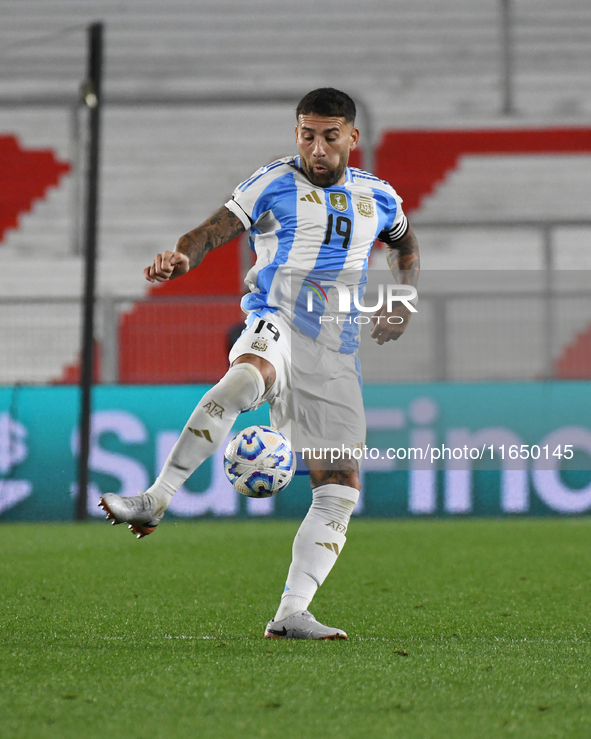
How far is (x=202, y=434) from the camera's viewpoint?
3533 millimetres

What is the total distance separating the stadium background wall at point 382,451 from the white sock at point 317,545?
4745 millimetres

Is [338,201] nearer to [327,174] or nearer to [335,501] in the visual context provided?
[327,174]

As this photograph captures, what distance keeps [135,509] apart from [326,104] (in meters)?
1.65

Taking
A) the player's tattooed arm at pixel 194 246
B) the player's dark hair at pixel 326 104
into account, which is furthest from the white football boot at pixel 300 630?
the player's dark hair at pixel 326 104

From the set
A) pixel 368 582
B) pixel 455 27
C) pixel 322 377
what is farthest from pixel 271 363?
pixel 455 27

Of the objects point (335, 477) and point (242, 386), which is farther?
point (335, 477)

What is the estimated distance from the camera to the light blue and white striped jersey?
397 centimetres

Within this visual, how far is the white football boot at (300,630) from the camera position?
148 inches

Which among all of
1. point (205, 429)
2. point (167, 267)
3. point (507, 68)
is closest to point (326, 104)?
point (167, 267)

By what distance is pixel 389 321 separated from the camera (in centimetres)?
411

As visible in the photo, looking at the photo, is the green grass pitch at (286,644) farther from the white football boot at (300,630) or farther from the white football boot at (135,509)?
the white football boot at (135,509)

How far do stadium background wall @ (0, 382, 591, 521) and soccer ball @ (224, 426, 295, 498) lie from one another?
16.4 feet

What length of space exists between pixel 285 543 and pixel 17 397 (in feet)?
9.74

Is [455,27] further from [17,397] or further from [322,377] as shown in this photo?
A: [322,377]
